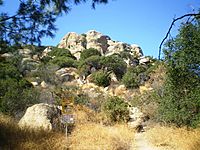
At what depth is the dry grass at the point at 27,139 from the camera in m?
9.30

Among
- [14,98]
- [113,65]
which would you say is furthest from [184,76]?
[113,65]

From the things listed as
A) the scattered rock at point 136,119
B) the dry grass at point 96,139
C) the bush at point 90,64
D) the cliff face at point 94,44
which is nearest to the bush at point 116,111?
the scattered rock at point 136,119

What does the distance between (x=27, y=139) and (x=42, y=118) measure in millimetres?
3026

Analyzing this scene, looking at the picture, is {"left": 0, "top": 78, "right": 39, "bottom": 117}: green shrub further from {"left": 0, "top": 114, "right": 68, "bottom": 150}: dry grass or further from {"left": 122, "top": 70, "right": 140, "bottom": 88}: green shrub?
{"left": 122, "top": 70, "right": 140, "bottom": 88}: green shrub

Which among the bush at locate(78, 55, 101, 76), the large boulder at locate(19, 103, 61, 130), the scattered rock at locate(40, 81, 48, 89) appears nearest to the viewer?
the large boulder at locate(19, 103, 61, 130)

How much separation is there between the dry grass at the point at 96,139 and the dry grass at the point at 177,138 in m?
1.16

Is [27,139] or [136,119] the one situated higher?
[136,119]

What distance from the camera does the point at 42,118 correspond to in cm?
1295

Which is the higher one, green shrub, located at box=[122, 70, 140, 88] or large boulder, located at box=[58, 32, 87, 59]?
large boulder, located at box=[58, 32, 87, 59]

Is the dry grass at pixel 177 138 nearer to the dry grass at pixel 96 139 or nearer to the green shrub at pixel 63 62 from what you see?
the dry grass at pixel 96 139

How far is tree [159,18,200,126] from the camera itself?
1086 centimetres

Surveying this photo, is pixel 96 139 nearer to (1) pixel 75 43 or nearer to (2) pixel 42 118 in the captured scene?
(2) pixel 42 118

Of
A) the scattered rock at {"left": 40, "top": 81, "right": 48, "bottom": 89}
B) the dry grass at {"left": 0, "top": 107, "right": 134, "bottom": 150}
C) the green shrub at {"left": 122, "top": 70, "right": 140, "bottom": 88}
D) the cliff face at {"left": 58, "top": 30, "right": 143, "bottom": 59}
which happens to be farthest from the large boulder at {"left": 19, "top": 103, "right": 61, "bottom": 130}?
the cliff face at {"left": 58, "top": 30, "right": 143, "bottom": 59}

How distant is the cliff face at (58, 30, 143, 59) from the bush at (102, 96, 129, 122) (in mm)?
38992
